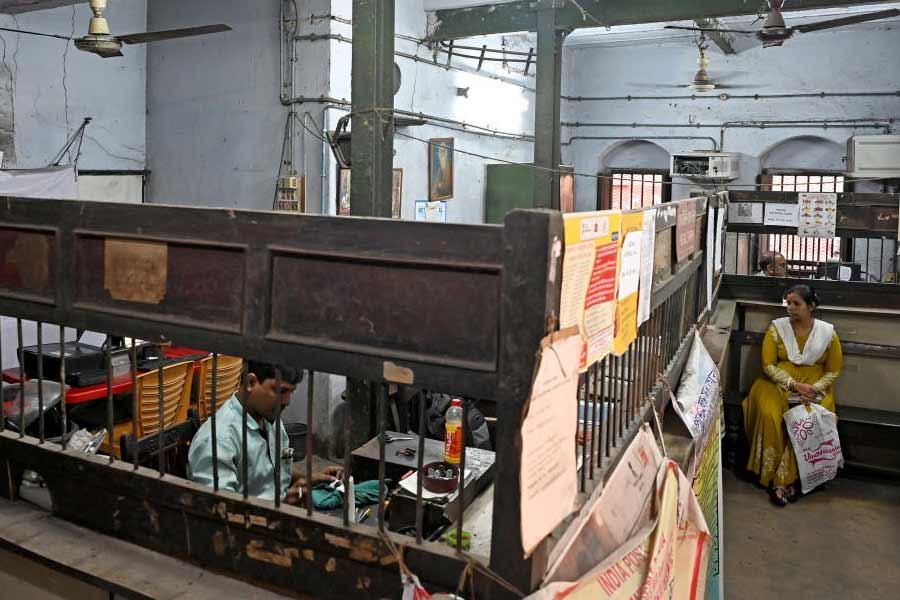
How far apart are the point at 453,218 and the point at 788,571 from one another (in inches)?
221

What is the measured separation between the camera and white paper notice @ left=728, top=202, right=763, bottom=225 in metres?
6.23

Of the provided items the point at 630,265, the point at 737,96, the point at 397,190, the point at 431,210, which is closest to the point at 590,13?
the point at 397,190

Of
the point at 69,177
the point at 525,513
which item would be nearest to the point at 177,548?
the point at 525,513

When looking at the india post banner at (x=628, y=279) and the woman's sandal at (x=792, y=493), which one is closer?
the india post banner at (x=628, y=279)

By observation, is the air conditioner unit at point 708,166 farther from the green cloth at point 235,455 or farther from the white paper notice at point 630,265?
the white paper notice at point 630,265

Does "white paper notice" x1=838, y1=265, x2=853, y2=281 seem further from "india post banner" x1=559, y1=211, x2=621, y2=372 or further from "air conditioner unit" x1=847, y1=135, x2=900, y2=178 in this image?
"india post banner" x1=559, y1=211, x2=621, y2=372

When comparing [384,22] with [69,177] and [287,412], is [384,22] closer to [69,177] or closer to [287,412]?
[69,177]

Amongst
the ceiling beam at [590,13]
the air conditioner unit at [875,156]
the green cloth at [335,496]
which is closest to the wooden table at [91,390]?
the green cloth at [335,496]

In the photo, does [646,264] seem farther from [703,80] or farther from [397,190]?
[703,80]

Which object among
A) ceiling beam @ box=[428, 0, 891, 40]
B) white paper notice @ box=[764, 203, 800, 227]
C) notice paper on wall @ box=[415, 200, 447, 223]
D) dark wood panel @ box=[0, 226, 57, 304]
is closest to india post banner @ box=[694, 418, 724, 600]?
dark wood panel @ box=[0, 226, 57, 304]

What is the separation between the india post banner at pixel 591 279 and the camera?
3.97ft

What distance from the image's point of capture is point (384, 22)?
13.5 feet

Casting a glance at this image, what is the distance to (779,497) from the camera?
17.7ft

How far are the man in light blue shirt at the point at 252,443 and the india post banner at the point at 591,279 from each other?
1237 mm
